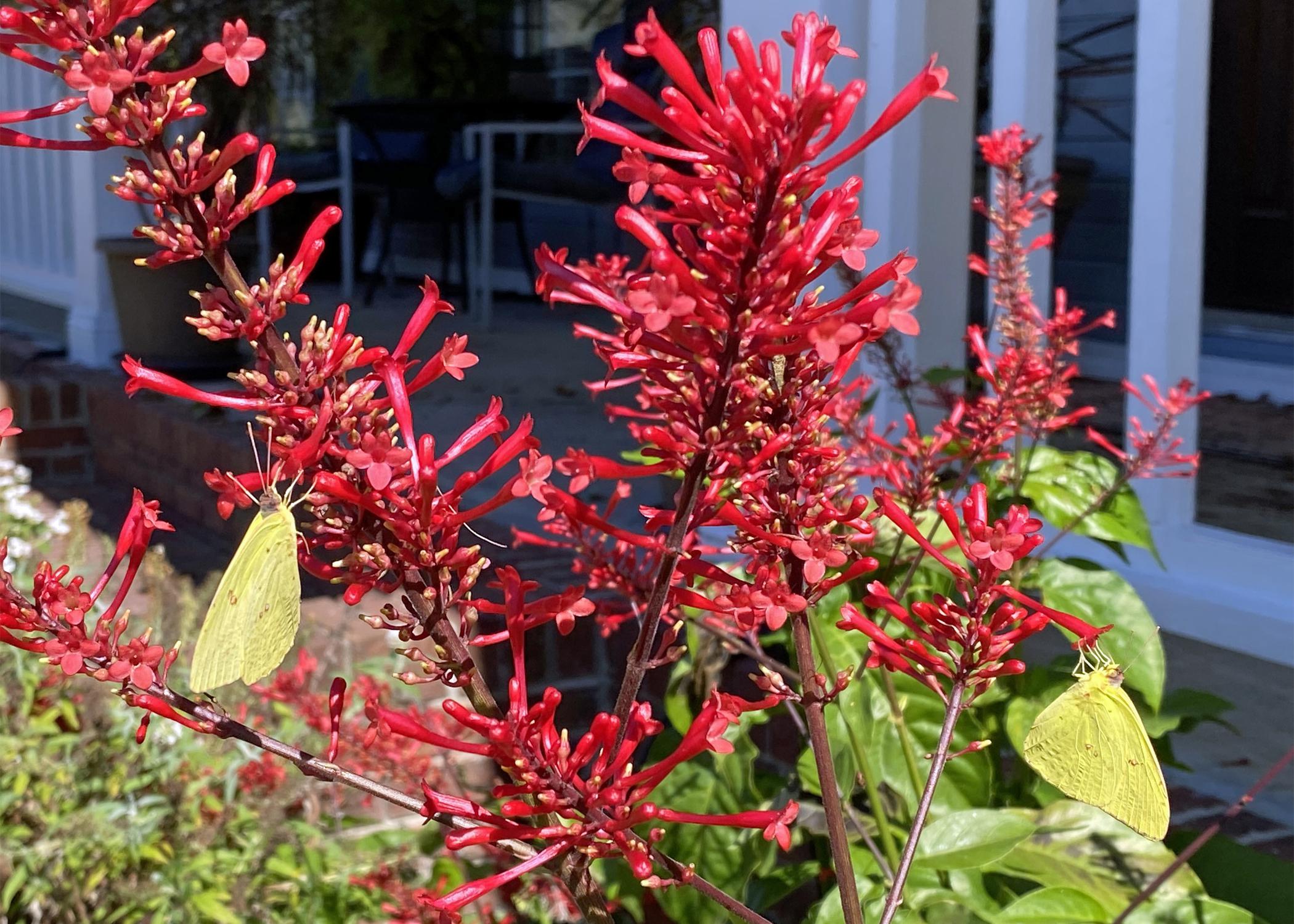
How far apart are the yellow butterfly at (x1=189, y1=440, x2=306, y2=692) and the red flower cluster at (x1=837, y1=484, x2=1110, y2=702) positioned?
316 mm

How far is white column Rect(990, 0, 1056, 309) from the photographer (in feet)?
→ 8.48

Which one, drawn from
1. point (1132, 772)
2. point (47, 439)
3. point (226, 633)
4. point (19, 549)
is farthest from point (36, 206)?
point (1132, 772)

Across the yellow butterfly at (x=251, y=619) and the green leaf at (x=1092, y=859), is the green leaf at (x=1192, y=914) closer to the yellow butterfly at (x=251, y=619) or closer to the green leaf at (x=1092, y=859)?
→ the green leaf at (x=1092, y=859)

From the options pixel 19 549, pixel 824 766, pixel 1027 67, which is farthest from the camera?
pixel 19 549

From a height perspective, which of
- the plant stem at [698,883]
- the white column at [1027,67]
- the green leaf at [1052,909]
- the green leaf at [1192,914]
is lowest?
the green leaf at [1192,914]

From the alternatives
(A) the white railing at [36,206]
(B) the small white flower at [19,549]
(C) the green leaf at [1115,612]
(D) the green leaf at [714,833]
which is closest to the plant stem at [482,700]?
(D) the green leaf at [714,833]

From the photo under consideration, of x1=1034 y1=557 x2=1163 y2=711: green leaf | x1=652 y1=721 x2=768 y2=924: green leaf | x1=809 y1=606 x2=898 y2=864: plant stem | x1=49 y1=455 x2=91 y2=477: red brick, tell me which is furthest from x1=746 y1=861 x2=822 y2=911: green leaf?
x1=49 y1=455 x2=91 y2=477: red brick

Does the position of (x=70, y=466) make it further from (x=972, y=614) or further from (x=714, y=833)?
(x=972, y=614)

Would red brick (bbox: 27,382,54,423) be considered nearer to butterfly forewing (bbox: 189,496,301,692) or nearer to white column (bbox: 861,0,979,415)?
white column (bbox: 861,0,979,415)

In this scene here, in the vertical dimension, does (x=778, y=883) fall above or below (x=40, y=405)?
below

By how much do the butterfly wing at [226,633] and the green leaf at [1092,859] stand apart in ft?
3.46

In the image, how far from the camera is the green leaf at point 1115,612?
176 cm

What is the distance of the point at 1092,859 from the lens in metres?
1.74

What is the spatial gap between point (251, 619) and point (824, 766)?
1.16 ft
